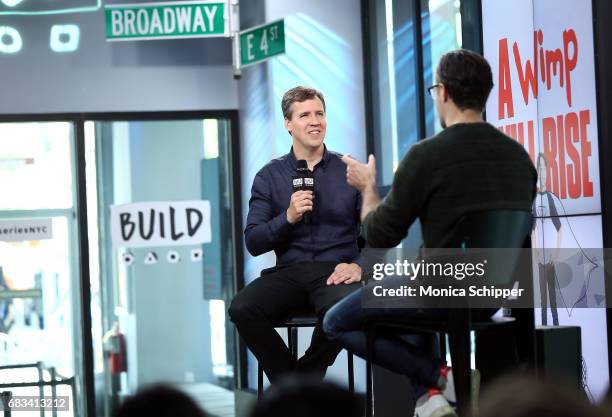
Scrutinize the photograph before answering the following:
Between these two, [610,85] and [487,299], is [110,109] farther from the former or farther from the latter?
[487,299]

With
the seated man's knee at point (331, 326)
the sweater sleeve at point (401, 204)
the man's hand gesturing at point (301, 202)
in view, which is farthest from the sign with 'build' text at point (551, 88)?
the sweater sleeve at point (401, 204)

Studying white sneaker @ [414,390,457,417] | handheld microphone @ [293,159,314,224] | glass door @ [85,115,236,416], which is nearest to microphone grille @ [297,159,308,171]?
handheld microphone @ [293,159,314,224]

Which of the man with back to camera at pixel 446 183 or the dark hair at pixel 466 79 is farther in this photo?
the dark hair at pixel 466 79

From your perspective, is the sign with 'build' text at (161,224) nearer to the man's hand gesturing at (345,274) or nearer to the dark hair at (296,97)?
the dark hair at (296,97)

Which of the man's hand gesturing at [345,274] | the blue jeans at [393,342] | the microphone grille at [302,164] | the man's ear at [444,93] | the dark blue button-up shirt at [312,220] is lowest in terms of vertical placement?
the blue jeans at [393,342]

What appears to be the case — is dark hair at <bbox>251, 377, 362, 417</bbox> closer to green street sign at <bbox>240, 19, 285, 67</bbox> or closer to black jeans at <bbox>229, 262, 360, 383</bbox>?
black jeans at <bbox>229, 262, 360, 383</bbox>

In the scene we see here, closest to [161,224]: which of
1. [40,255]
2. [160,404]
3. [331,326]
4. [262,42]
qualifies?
[40,255]

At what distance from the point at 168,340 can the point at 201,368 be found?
0.32m

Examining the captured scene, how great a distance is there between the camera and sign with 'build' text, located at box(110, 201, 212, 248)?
300 inches

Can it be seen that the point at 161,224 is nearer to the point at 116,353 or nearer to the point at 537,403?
the point at 116,353

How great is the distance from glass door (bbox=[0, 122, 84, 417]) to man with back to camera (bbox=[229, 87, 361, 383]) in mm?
3839

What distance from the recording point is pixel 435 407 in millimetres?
2754

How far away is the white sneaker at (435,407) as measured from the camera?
107 inches

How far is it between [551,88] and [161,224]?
12.6ft
